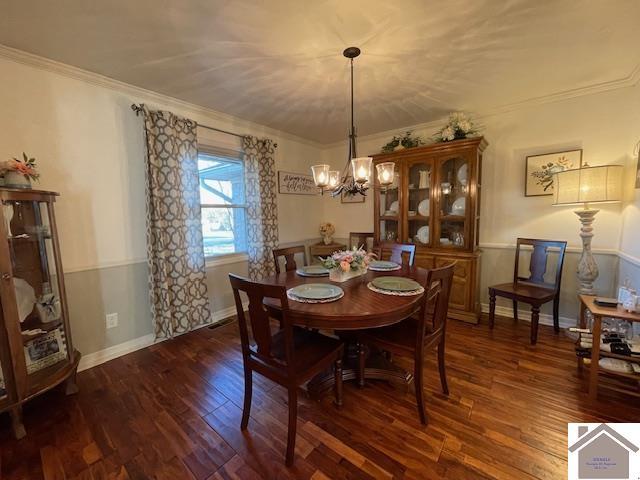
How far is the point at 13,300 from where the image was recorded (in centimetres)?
156

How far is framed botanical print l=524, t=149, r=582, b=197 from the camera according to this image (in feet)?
8.60

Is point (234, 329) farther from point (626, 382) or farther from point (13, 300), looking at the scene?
point (626, 382)

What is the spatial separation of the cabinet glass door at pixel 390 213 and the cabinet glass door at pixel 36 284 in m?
3.20

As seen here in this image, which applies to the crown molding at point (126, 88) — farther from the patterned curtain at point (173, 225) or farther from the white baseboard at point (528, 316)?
the white baseboard at point (528, 316)

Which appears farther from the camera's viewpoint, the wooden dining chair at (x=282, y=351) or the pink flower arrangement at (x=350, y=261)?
the pink flower arrangement at (x=350, y=261)

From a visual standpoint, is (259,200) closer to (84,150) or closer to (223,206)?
(223,206)

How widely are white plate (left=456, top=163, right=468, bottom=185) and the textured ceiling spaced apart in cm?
68

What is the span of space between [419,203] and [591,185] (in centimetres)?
150

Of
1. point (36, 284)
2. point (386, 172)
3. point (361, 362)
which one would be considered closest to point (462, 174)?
point (386, 172)

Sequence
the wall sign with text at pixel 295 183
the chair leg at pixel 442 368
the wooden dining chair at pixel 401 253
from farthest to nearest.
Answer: the wall sign with text at pixel 295 183
the wooden dining chair at pixel 401 253
the chair leg at pixel 442 368

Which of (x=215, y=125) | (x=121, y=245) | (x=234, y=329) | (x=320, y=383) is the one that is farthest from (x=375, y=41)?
(x=234, y=329)

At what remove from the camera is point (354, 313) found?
138cm

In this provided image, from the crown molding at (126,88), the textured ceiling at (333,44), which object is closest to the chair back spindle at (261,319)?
the textured ceiling at (333,44)

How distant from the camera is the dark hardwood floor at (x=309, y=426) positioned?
4.33 ft
